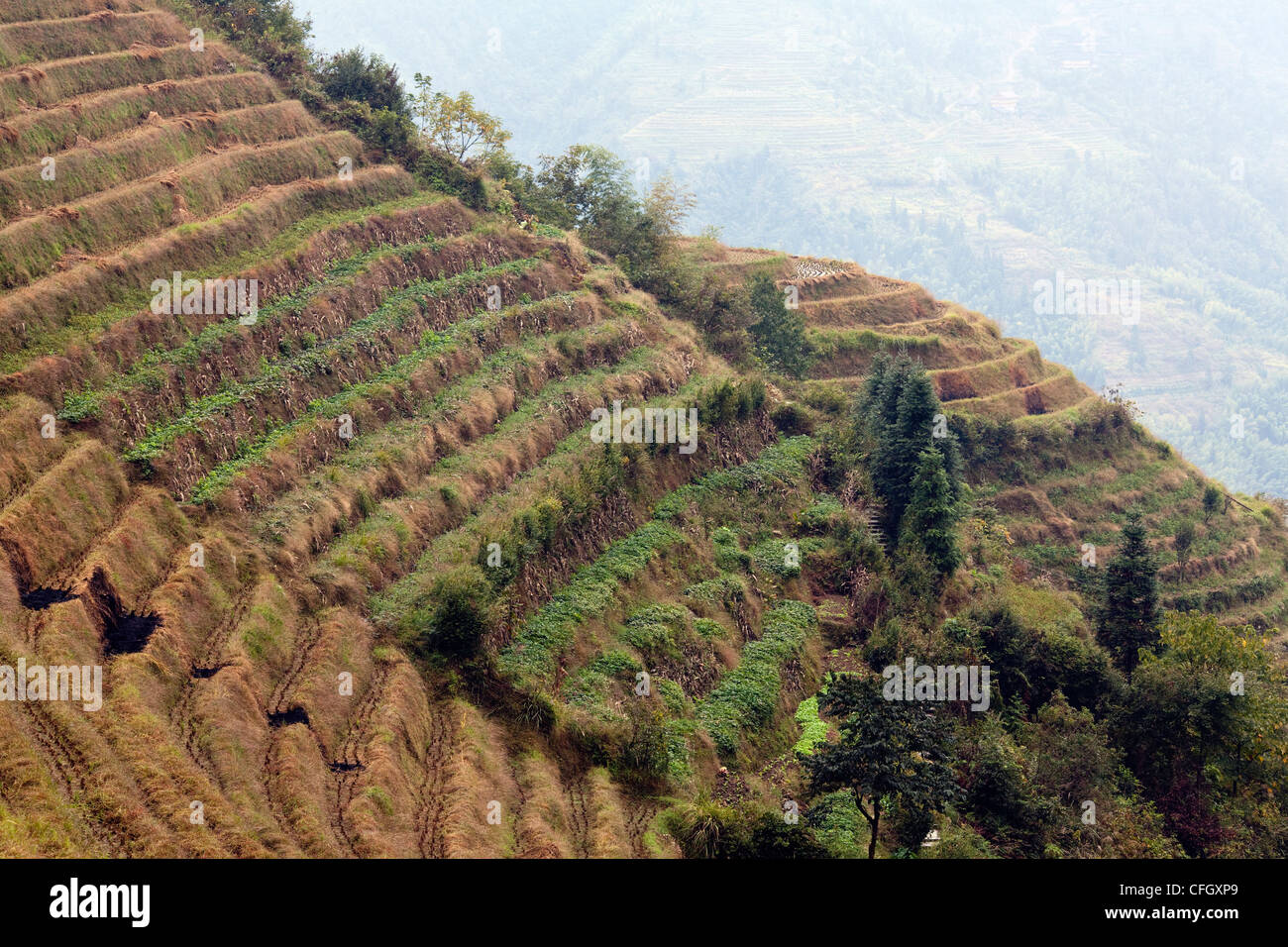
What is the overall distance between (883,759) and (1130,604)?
2240 cm

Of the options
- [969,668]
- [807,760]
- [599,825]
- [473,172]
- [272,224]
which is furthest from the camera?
[473,172]

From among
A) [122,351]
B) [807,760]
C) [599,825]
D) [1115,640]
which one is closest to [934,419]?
[1115,640]

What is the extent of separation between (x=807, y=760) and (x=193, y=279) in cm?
2542

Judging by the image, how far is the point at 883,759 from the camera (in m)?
27.3

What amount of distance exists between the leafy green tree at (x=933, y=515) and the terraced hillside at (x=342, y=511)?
1918 mm

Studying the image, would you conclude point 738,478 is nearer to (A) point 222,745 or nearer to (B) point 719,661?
(B) point 719,661

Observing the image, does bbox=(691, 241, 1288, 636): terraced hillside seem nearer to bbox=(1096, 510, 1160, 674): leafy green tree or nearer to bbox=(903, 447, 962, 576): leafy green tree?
bbox=(903, 447, 962, 576): leafy green tree

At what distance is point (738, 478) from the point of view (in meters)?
45.5

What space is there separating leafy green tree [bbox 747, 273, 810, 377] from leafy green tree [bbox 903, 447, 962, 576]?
17.2 metres

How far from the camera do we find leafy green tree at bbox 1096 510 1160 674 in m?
43.9

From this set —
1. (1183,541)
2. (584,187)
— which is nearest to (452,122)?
(584,187)

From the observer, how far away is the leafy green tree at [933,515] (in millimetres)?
45969
